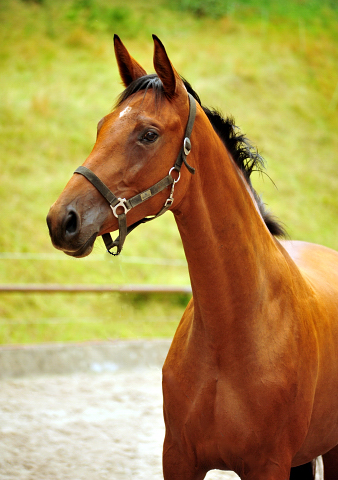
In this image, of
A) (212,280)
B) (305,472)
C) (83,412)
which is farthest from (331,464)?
(83,412)

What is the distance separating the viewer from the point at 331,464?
2689 mm

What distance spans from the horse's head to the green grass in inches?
259

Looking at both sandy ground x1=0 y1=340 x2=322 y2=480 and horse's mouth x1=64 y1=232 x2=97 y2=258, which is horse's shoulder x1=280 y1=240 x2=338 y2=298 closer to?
horse's mouth x1=64 y1=232 x2=97 y2=258

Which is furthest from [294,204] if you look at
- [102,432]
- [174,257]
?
[102,432]

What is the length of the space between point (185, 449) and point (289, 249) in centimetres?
143

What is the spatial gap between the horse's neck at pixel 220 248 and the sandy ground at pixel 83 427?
2.12 metres

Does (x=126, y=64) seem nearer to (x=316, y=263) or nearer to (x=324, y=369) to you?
(x=324, y=369)

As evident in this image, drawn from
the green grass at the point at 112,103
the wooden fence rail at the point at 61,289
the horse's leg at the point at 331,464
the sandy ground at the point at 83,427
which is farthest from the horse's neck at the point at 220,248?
the green grass at the point at 112,103

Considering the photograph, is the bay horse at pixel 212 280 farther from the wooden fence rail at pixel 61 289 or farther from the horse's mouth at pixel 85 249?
the wooden fence rail at pixel 61 289

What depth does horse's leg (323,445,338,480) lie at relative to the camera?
8.74 feet

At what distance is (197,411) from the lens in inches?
69.2

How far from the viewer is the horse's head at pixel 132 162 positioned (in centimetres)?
143

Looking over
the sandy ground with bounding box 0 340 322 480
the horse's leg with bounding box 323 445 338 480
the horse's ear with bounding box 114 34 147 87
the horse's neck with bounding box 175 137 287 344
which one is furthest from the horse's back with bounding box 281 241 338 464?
the sandy ground with bounding box 0 340 322 480

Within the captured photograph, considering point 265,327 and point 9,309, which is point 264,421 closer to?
point 265,327
